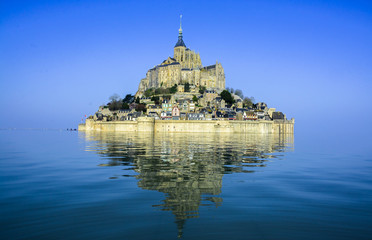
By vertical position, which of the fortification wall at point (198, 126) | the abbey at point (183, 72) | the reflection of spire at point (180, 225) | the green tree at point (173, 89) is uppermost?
the abbey at point (183, 72)

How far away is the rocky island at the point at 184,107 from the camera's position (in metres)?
93.9

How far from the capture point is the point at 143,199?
37.2 ft

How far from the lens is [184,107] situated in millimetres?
107688

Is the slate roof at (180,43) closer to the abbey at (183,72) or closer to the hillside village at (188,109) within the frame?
the abbey at (183,72)

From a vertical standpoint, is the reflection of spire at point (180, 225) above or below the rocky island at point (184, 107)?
below

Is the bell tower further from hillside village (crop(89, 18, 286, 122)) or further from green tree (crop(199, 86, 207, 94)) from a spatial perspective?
green tree (crop(199, 86, 207, 94))

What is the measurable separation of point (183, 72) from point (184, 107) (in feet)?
87.2

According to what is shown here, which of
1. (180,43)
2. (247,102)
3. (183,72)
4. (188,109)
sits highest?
(180,43)

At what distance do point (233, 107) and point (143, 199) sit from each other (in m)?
103

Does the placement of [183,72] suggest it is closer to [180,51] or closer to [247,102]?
[180,51]

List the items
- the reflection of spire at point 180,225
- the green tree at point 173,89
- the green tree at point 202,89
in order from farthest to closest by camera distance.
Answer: the green tree at point 202,89, the green tree at point 173,89, the reflection of spire at point 180,225

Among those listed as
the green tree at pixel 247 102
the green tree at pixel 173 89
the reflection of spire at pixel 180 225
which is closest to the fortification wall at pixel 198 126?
the green tree at pixel 173 89

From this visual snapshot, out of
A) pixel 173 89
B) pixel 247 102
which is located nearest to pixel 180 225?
pixel 173 89

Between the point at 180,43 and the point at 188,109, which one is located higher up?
the point at 180,43
